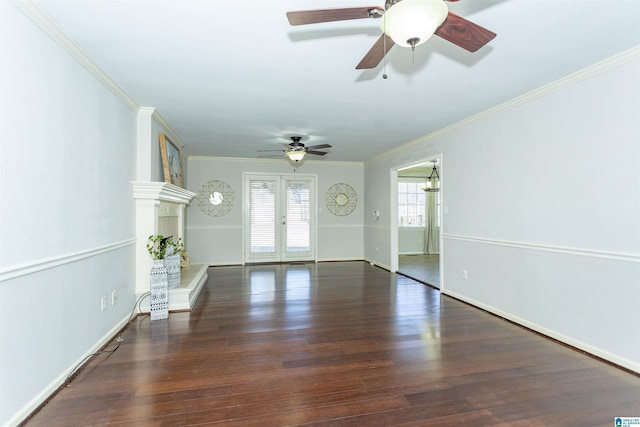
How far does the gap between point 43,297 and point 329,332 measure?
2356mm

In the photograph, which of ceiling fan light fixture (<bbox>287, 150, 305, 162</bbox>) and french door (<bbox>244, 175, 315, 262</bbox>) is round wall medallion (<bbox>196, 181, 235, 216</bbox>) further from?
ceiling fan light fixture (<bbox>287, 150, 305, 162</bbox>)

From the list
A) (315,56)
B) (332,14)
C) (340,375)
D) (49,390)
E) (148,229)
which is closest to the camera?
(332,14)

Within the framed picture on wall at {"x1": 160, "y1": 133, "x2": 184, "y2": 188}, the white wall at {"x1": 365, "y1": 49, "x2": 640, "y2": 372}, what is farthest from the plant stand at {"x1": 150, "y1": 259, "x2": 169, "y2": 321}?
the white wall at {"x1": 365, "y1": 49, "x2": 640, "y2": 372}

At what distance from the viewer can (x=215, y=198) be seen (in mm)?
6914

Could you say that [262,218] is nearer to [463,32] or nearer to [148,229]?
[148,229]

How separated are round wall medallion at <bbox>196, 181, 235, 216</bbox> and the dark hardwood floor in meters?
3.50

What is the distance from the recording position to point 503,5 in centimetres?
185

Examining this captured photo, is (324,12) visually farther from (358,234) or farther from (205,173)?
(358,234)

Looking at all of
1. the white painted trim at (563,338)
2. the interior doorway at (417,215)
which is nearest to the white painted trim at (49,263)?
the white painted trim at (563,338)

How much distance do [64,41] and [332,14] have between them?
2068 millimetres

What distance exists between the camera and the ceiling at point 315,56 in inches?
75.1

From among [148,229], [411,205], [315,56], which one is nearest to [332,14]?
[315,56]

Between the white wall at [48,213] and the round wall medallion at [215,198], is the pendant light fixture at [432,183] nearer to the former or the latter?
the round wall medallion at [215,198]

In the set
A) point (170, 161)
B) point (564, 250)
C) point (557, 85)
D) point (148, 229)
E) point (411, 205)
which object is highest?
point (557, 85)
